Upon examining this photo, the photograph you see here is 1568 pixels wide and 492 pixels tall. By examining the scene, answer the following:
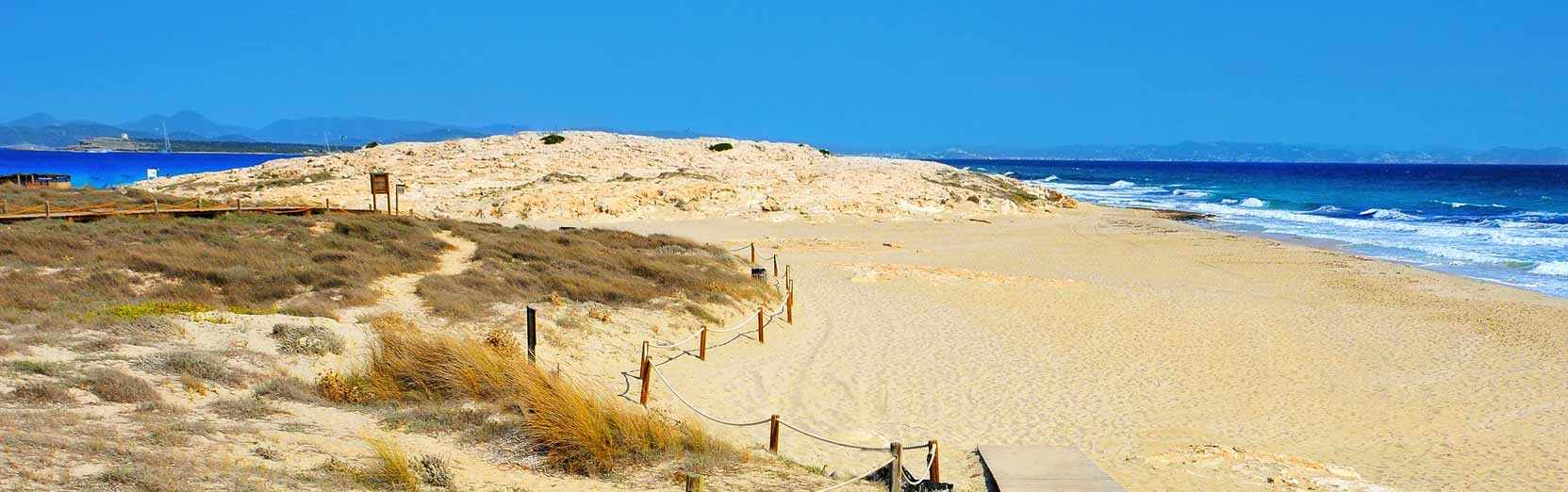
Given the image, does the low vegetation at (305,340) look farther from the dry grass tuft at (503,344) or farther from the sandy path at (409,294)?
the sandy path at (409,294)

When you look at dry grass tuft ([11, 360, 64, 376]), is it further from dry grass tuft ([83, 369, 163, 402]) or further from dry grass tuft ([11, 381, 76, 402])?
dry grass tuft ([11, 381, 76, 402])

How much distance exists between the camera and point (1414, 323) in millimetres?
17562

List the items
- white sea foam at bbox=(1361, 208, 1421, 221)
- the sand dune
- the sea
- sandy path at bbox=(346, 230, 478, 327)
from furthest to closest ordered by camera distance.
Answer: white sea foam at bbox=(1361, 208, 1421, 221) < the sand dune < the sea < sandy path at bbox=(346, 230, 478, 327)

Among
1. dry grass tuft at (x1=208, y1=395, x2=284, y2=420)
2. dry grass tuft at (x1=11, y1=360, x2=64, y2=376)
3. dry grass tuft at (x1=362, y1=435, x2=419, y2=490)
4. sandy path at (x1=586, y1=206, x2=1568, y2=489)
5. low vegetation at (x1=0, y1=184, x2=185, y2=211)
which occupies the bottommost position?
sandy path at (x1=586, y1=206, x2=1568, y2=489)

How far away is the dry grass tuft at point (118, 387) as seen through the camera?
301 inches

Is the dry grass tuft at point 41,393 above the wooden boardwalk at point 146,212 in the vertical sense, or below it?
below

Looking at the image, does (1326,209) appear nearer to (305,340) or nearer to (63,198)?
(305,340)

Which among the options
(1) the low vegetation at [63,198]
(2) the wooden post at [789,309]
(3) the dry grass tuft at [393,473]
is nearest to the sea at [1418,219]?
(2) the wooden post at [789,309]

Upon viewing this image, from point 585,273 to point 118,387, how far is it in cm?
917

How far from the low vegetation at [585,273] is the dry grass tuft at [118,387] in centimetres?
522

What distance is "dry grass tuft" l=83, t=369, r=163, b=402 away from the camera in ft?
25.1

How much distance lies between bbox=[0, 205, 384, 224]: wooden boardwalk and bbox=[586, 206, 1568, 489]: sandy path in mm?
13160

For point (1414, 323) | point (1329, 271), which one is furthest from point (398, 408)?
point (1329, 271)

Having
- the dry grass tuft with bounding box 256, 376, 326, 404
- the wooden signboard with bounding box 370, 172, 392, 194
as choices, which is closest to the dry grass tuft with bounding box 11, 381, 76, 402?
the dry grass tuft with bounding box 256, 376, 326, 404
